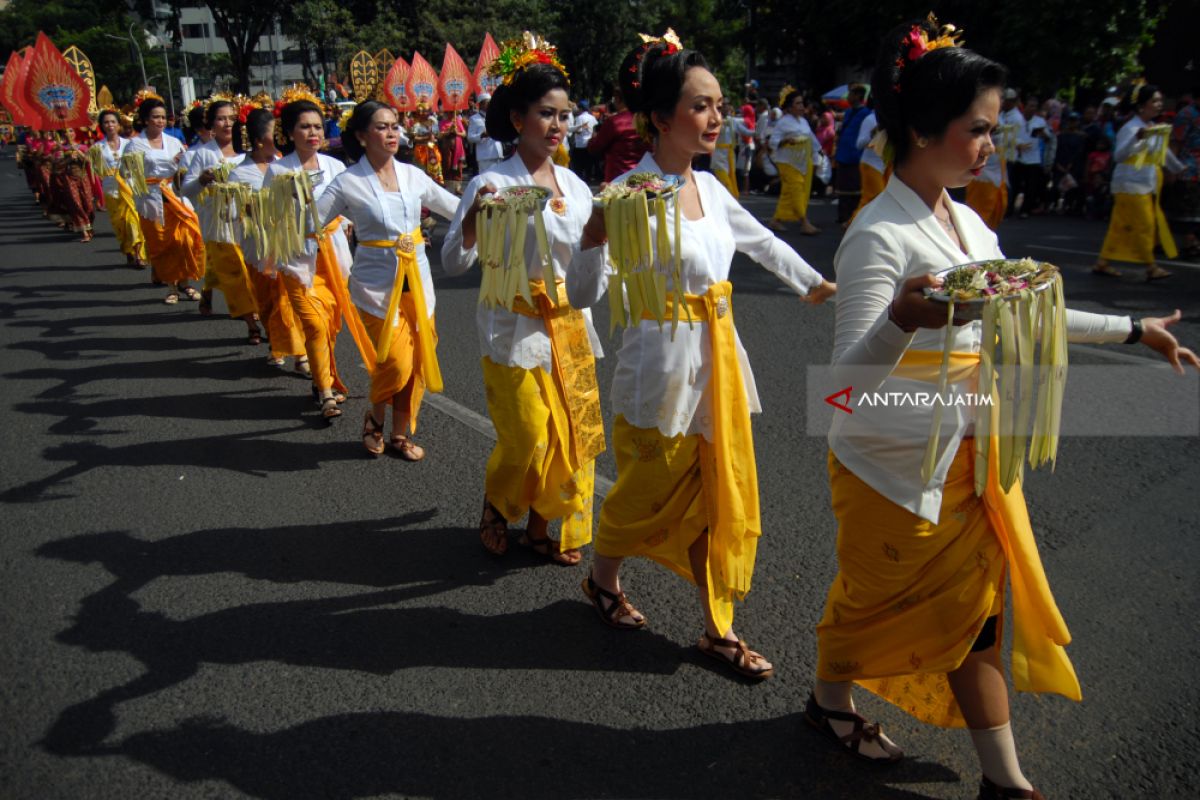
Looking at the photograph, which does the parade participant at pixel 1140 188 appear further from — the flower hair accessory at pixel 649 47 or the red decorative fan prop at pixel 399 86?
the red decorative fan prop at pixel 399 86

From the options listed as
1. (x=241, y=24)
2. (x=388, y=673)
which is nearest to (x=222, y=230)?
(x=388, y=673)

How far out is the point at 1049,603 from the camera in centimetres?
236

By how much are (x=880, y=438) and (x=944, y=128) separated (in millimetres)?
752

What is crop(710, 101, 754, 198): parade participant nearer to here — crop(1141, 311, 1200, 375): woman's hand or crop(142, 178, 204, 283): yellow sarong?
crop(142, 178, 204, 283): yellow sarong

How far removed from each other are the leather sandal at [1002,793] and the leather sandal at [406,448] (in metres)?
3.52

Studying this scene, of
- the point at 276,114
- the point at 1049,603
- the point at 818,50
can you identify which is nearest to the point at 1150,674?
the point at 1049,603

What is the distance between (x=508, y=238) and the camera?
3.33m

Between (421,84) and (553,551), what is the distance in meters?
18.4

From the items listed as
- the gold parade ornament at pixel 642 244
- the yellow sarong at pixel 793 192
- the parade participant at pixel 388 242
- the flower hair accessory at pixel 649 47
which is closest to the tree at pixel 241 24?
the yellow sarong at pixel 793 192

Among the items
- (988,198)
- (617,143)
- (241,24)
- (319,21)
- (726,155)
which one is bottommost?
(988,198)

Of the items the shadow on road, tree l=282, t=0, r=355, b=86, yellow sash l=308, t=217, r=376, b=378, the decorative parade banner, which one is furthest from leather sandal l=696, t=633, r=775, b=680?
tree l=282, t=0, r=355, b=86

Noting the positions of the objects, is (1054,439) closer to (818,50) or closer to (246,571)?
(246,571)

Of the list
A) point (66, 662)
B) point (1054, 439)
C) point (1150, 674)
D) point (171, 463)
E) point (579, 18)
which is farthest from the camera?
point (579, 18)

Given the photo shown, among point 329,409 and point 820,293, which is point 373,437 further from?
point 820,293
